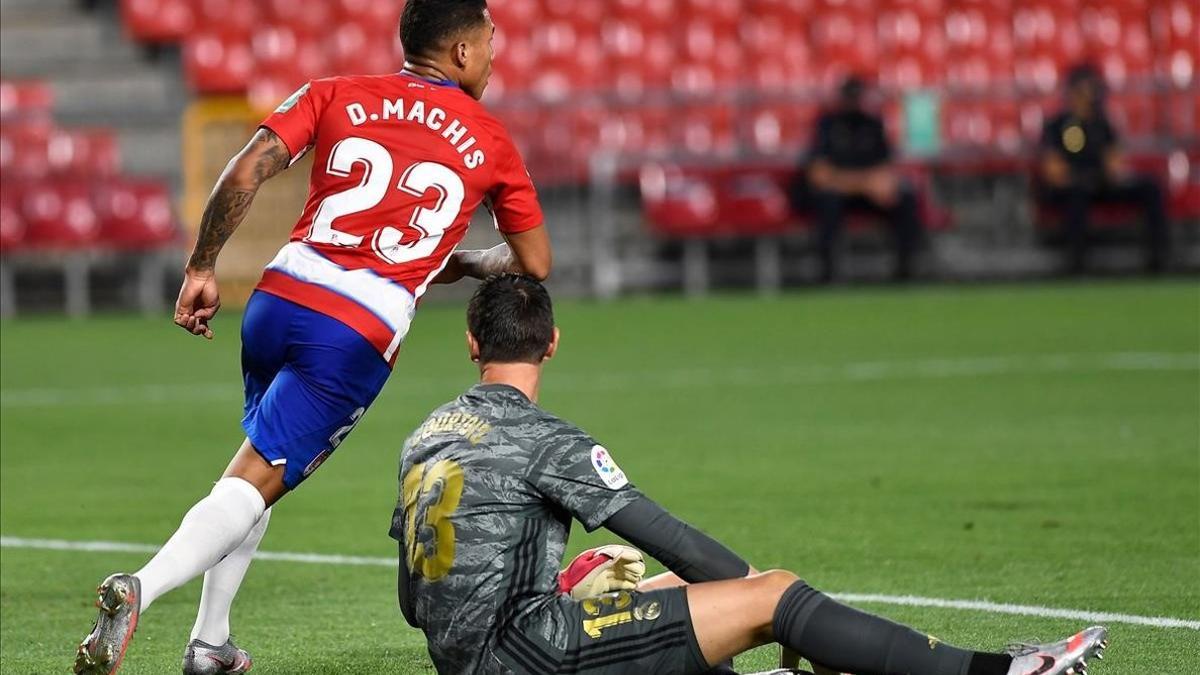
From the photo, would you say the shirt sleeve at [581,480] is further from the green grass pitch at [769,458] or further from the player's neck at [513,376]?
the green grass pitch at [769,458]

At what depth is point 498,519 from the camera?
4.62 m

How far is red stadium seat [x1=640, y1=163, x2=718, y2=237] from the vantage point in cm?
2069

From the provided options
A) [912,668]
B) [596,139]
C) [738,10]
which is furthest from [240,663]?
[738,10]

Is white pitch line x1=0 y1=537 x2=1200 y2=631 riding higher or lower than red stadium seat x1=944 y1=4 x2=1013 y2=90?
lower

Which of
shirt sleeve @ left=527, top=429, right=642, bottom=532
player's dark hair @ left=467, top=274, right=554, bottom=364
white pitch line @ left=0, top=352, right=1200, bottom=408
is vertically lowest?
white pitch line @ left=0, top=352, right=1200, bottom=408

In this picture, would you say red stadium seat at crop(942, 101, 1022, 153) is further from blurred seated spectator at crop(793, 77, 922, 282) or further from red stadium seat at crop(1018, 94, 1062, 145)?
blurred seated spectator at crop(793, 77, 922, 282)

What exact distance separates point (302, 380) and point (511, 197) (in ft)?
2.74

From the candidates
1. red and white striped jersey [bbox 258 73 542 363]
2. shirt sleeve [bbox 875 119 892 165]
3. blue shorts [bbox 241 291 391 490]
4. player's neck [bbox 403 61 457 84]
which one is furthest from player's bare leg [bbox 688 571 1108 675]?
shirt sleeve [bbox 875 119 892 165]

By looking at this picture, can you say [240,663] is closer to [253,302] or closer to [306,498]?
[253,302]

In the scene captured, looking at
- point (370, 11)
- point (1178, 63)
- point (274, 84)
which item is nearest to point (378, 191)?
point (274, 84)

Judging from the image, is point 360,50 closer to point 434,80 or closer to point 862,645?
point 434,80

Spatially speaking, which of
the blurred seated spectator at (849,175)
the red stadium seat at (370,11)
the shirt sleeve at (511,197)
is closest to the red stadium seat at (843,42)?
the blurred seated spectator at (849,175)

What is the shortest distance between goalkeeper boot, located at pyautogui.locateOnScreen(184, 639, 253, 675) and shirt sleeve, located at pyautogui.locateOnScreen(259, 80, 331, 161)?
4.73ft

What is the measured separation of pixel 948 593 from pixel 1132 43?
18865 mm
